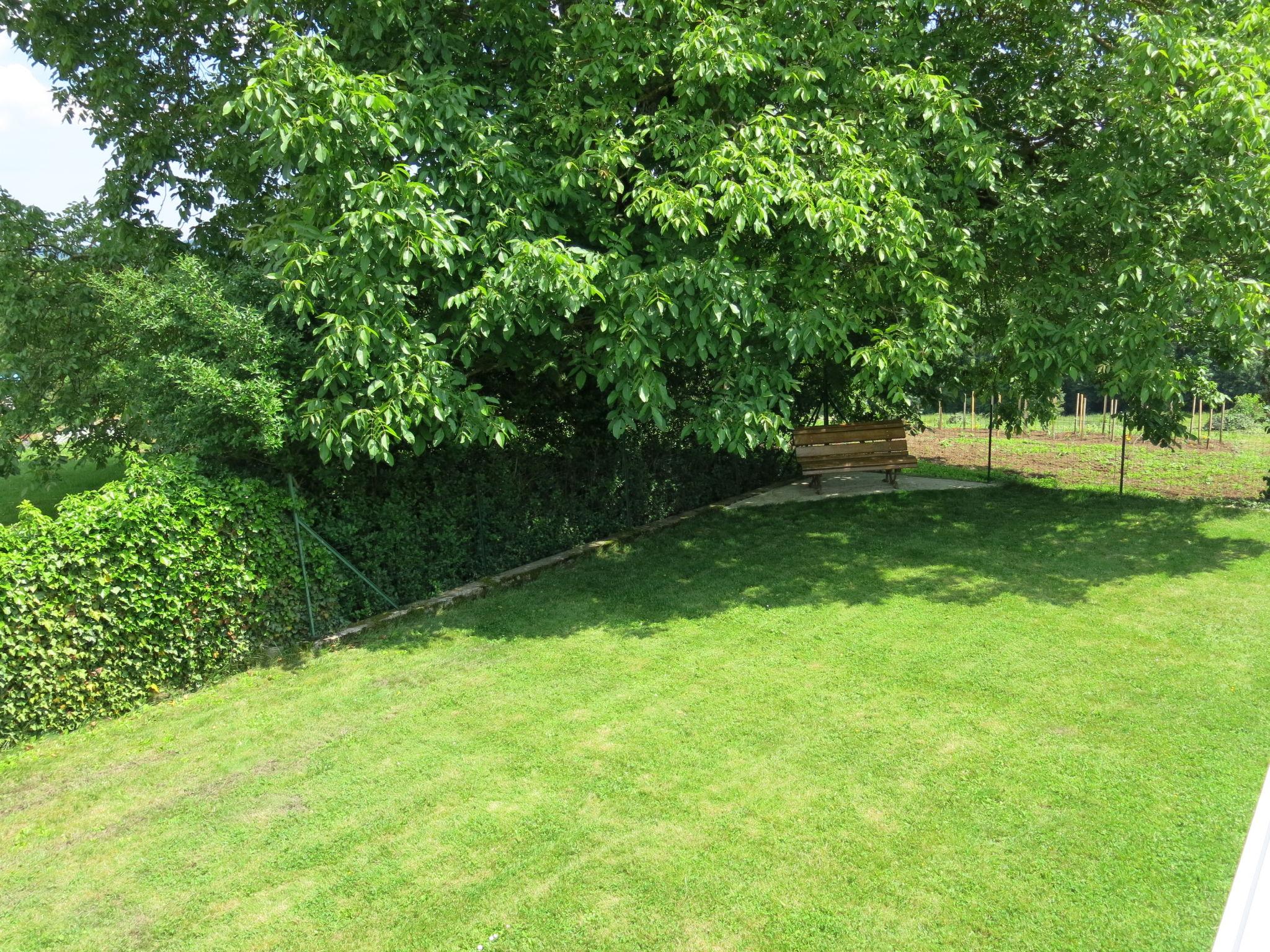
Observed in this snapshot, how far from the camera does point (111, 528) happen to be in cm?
592

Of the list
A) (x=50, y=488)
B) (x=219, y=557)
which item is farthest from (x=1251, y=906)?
(x=50, y=488)

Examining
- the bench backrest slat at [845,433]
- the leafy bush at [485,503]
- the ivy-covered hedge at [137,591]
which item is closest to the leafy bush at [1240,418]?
the bench backrest slat at [845,433]

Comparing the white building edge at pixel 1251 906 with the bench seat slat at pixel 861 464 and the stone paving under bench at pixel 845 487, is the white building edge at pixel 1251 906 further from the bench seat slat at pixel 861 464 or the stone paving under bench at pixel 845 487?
the bench seat slat at pixel 861 464

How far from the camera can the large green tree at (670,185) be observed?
6.48 meters

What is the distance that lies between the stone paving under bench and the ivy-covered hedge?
22.0ft

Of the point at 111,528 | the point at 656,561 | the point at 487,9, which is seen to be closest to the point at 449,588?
the point at 656,561

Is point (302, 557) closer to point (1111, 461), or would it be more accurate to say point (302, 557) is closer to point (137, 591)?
point (137, 591)

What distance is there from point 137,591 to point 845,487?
10.00 meters

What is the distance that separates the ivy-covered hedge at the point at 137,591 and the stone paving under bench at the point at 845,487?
670 centimetres

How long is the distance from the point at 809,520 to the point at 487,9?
6.76 meters

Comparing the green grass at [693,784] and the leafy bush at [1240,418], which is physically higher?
the leafy bush at [1240,418]

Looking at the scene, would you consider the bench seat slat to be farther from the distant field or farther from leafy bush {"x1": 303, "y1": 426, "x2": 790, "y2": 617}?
the distant field

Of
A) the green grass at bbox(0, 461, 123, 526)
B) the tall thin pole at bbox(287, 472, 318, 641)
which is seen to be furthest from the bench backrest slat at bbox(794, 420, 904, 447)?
the green grass at bbox(0, 461, 123, 526)

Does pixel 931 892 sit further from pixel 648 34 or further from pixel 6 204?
pixel 6 204
